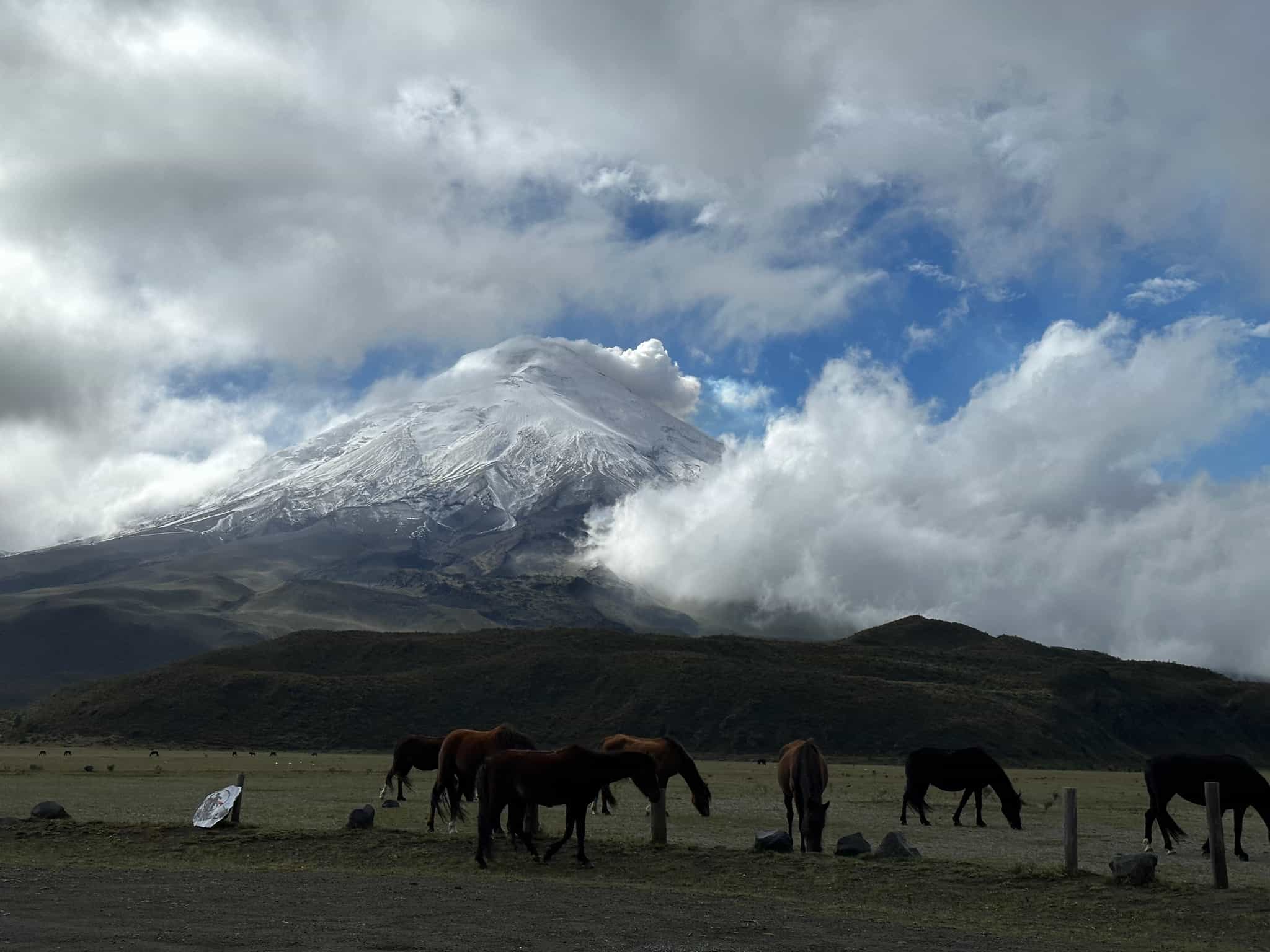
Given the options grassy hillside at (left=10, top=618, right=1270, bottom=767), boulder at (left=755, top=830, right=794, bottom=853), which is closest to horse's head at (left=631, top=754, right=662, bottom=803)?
boulder at (left=755, top=830, right=794, bottom=853)


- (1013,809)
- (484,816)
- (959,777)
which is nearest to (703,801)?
(484,816)

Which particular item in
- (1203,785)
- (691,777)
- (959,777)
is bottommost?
(691,777)

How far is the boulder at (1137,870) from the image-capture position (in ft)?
55.7

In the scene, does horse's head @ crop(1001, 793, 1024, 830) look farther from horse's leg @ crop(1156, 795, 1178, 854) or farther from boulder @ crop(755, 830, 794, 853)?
boulder @ crop(755, 830, 794, 853)

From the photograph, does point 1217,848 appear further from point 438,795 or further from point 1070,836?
point 438,795

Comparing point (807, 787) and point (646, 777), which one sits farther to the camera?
point (807, 787)

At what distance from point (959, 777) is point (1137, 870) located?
11.7m

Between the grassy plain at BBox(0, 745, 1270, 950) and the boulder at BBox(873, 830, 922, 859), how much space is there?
360 mm

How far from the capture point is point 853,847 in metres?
19.2

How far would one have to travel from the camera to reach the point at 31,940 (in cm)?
1237

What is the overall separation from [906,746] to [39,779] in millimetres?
63155

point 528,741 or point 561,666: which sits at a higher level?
point 561,666

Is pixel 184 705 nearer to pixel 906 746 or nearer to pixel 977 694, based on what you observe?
pixel 906 746

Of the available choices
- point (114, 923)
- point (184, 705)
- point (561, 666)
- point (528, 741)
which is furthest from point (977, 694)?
point (114, 923)
